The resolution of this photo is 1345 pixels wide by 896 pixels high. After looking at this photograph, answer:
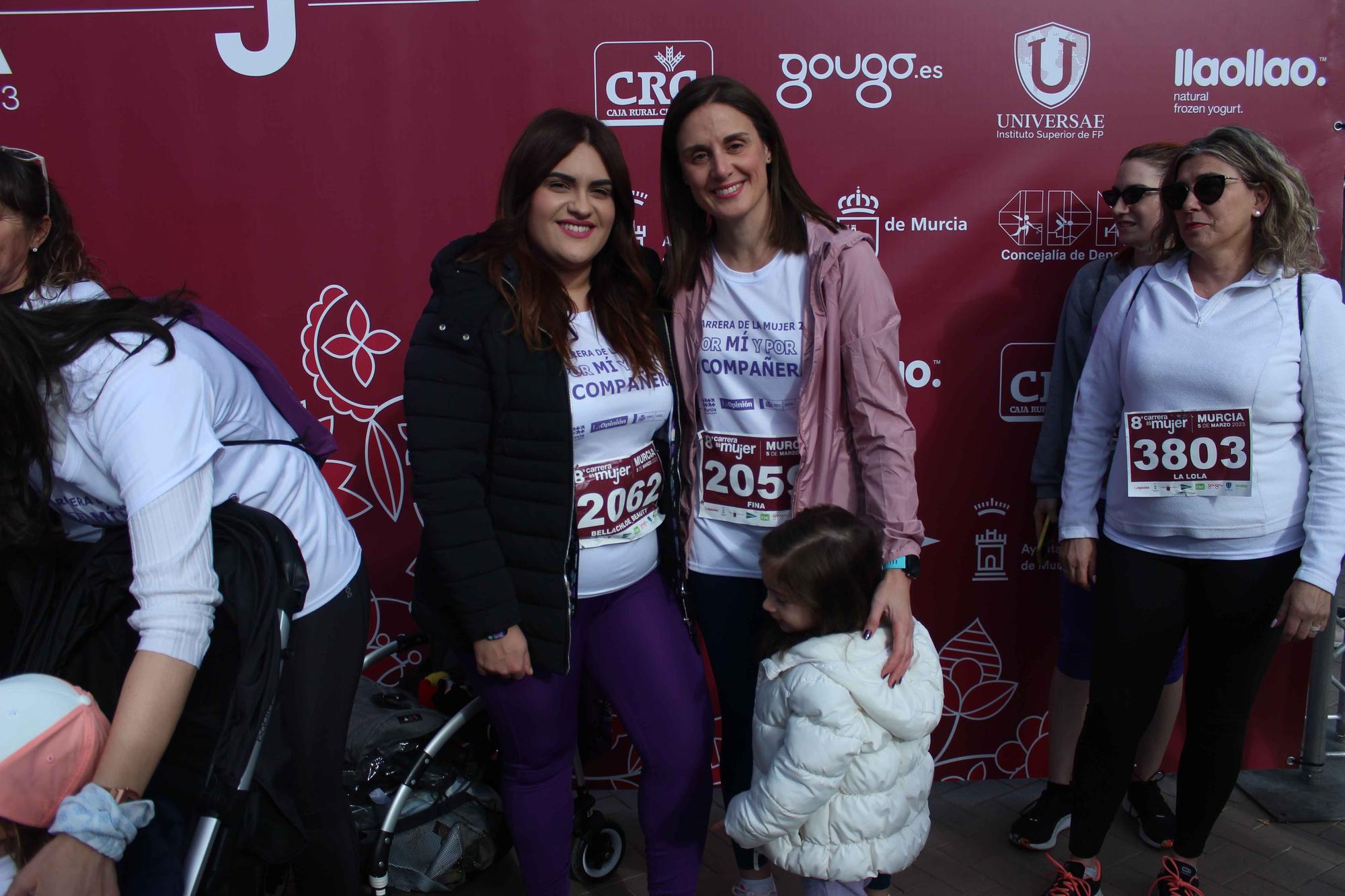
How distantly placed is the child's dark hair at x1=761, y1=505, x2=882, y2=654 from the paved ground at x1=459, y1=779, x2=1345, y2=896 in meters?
1.13

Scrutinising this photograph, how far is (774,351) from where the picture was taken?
2330 mm

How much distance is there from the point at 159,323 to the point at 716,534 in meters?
1.31

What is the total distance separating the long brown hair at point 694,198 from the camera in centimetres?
226

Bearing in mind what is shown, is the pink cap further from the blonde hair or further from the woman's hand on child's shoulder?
the blonde hair

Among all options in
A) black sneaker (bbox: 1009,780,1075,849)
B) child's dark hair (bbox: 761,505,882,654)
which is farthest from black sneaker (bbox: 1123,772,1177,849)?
child's dark hair (bbox: 761,505,882,654)

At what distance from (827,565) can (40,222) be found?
1683mm

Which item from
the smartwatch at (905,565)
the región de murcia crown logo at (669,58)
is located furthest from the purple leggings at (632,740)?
the región de murcia crown logo at (669,58)


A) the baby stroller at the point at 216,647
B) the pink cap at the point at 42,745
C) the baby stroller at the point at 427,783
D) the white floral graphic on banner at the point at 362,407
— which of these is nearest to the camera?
the pink cap at the point at 42,745

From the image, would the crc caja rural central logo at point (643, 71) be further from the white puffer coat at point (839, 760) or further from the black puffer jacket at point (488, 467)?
the white puffer coat at point (839, 760)

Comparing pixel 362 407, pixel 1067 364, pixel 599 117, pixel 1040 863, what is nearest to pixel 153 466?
pixel 362 407

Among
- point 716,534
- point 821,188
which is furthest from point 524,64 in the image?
point 716,534

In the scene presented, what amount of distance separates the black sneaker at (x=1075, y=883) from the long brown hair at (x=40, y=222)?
278 centimetres

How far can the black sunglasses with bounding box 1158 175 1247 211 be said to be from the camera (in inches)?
91.7

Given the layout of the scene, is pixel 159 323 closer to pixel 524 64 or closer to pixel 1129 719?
pixel 524 64
